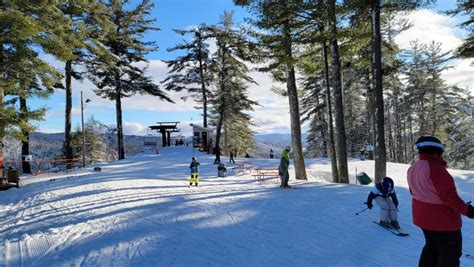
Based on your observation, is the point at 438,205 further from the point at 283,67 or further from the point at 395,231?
the point at 283,67

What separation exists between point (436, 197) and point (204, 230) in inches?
199

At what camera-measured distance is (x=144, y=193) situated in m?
12.5

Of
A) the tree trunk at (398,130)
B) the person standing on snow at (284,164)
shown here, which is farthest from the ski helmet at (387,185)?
the tree trunk at (398,130)

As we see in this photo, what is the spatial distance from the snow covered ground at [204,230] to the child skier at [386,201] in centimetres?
29

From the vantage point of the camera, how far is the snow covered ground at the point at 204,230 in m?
6.16

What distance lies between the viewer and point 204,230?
303 inches

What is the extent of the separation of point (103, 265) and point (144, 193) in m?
6.74

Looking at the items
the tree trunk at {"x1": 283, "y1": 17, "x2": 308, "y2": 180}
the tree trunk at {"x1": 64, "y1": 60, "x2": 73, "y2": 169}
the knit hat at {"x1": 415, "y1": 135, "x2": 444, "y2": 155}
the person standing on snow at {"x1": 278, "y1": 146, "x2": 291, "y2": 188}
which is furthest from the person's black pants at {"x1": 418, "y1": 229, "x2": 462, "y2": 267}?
the tree trunk at {"x1": 64, "y1": 60, "x2": 73, "y2": 169}

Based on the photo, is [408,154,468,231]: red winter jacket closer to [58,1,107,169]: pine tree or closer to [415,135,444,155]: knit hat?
[415,135,444,155]: knit hat

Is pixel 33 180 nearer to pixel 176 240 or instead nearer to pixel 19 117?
pixel 19 117

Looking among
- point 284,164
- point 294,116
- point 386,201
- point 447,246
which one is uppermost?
point 294,116

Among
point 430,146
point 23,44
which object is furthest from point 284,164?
point 23,44

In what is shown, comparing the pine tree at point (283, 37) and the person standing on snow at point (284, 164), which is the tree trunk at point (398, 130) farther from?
the person standing on snow at point (284, 164)

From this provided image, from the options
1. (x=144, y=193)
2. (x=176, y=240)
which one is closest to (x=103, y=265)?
(x=176, y=240)
